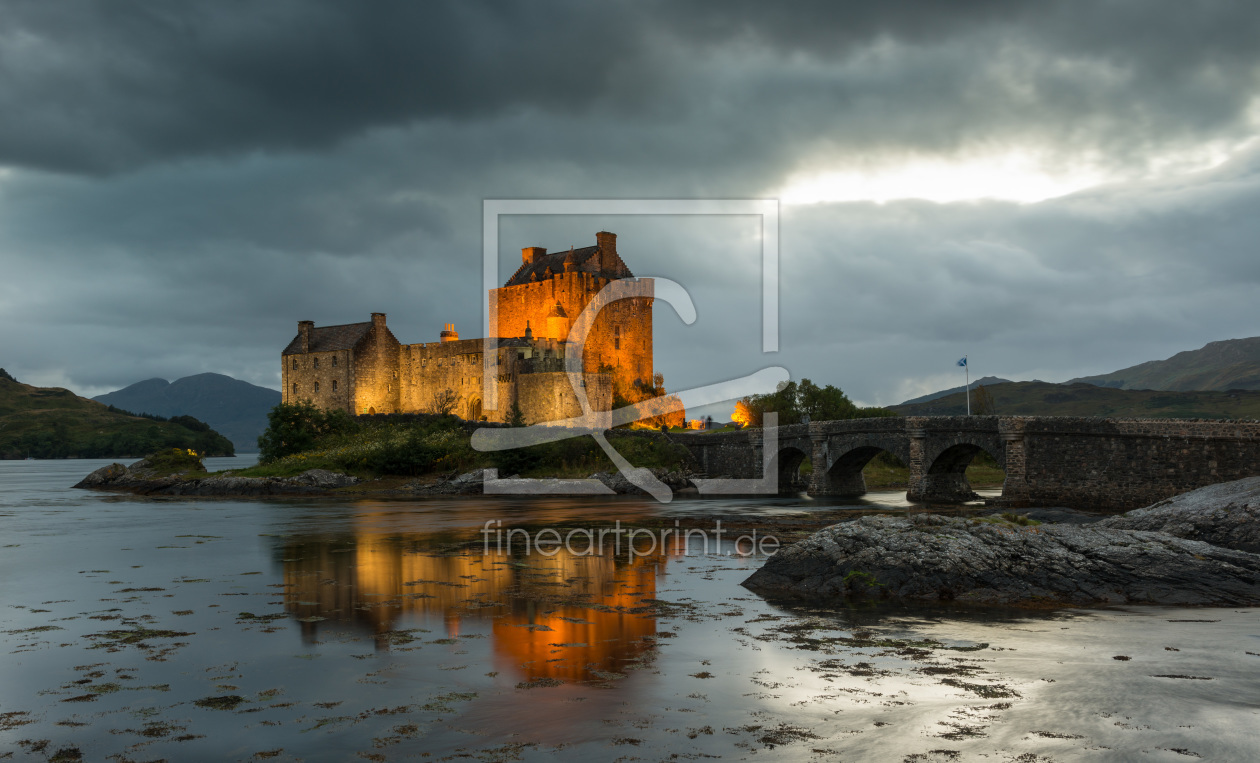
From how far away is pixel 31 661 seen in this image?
10.5 m

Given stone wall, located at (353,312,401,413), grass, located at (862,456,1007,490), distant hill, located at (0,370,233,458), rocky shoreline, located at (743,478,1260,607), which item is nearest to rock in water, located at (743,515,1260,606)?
rocky shoreline, located at (743,478,1260,607)

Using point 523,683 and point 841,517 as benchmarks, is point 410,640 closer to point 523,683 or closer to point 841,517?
point 523,683

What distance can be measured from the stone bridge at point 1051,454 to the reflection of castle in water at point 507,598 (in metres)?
18.6

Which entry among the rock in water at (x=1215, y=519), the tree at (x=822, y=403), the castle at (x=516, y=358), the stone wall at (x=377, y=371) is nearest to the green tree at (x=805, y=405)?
the tree at (x=822, y=403)

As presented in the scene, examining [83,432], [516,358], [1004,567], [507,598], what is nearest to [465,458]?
[516,358]

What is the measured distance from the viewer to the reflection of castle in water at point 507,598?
431 inches

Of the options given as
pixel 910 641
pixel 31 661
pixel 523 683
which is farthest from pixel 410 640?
Result: pixel 910 641

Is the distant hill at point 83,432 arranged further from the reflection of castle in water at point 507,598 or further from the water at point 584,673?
the water at point 584,673

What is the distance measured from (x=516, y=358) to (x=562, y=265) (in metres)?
15.2

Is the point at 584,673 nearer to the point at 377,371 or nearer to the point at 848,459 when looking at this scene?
the point at 848,459

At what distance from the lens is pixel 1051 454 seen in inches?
1249

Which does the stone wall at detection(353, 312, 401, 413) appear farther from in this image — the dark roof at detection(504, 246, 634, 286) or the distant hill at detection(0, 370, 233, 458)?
the distant hill at detection(0, 370, 233, 458)

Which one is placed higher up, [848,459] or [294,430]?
[294,430]

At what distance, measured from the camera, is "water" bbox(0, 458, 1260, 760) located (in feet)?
24.5
